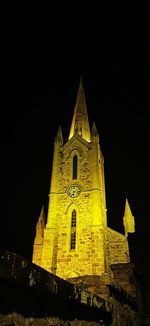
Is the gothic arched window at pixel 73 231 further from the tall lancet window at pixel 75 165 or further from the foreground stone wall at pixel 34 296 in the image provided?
the foreground stone wall at pixel 34 296

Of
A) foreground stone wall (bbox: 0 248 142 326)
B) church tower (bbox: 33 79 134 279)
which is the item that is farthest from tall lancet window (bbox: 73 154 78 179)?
foreground stone wall (bbox: 0 248 142 326)

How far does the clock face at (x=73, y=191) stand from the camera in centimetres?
2365

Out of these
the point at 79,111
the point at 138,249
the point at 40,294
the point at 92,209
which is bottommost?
the point at 40,294

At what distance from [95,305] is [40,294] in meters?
1.78

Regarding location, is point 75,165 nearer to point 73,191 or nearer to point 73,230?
point 73,191

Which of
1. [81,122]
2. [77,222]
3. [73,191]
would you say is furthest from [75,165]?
[81,122]

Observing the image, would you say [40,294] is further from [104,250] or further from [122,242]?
[122,242]

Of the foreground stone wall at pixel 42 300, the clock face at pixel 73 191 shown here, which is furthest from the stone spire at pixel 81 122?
the foreground stone wall at pixel 42 300

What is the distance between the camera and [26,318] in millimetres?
2604

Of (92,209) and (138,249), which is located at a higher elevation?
(92,209)

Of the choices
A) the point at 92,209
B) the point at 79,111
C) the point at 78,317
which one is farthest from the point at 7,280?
the point at 79,111

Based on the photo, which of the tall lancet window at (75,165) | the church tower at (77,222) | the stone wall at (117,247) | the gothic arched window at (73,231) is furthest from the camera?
the tall lancet window at (75,165)

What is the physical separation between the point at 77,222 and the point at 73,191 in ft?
10.2

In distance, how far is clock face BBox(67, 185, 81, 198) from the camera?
77.6 feet
